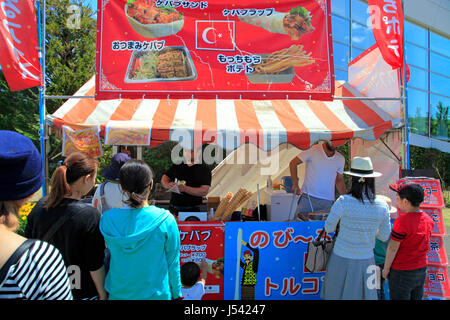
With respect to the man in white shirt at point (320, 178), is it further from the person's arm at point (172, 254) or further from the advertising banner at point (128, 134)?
the person's arm at point (172, 254)

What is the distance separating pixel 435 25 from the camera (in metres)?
14.8

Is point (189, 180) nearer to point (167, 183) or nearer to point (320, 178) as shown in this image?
point (167, 183)

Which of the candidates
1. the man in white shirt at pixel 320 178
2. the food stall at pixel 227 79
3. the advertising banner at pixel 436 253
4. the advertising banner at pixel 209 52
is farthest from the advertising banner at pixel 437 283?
the advertising banner at pixel 209 52

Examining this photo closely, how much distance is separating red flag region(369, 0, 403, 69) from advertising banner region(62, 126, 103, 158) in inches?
164

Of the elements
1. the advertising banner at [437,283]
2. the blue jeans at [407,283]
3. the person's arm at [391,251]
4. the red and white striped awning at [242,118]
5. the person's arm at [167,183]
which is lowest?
the advertising banner at [437,283]

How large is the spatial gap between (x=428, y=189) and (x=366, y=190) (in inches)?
68.0

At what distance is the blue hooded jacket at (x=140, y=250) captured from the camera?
1.81 meters

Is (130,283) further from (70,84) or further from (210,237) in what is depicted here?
(70,84)

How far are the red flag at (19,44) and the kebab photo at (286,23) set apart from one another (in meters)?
2.97

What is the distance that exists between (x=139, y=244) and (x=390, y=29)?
179 inches

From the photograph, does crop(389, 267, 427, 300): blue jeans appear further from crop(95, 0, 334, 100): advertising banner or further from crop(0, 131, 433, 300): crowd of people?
crop(95, 0, 334, 100): advertising banner

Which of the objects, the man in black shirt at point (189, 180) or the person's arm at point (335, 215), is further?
the man in black shirt at point (189, 180)

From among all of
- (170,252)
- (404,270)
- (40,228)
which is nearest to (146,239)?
(170,252)

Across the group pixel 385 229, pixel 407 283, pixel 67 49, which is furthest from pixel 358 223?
pixel 67 49
